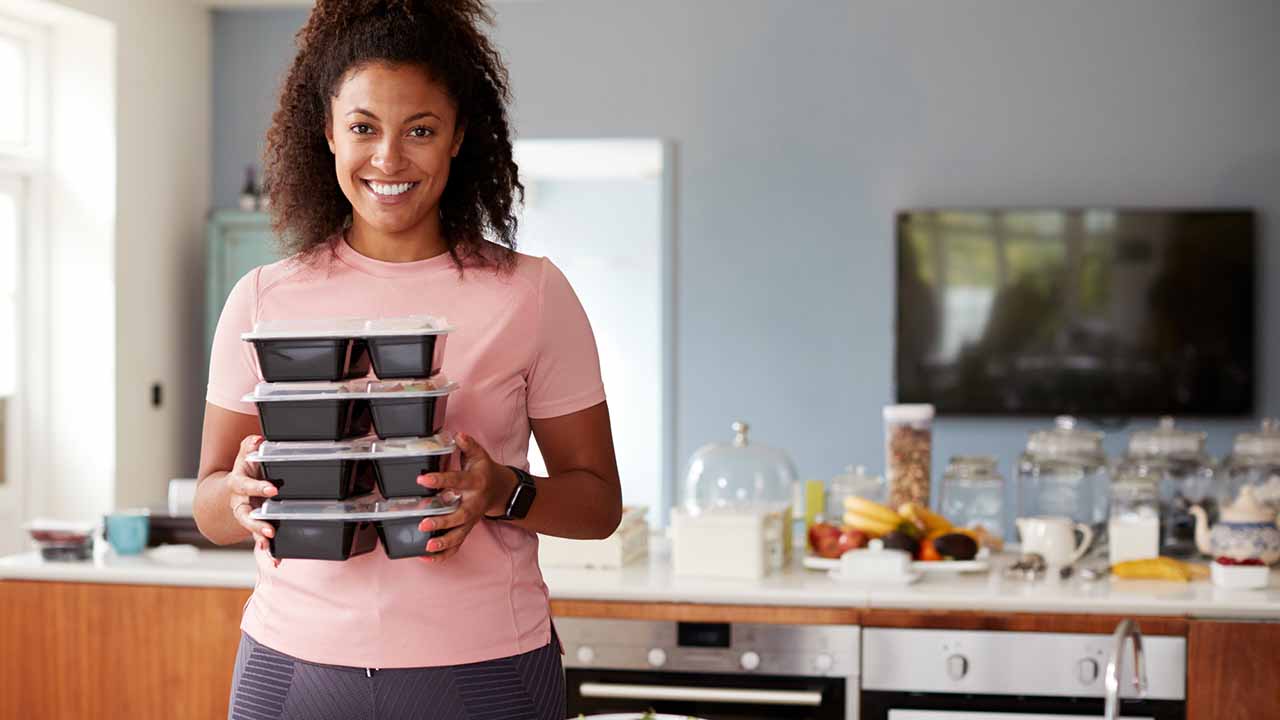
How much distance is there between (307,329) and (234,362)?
17cm

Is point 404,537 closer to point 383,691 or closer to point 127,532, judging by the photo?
point 383,691

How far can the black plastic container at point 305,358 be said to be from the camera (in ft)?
4.11

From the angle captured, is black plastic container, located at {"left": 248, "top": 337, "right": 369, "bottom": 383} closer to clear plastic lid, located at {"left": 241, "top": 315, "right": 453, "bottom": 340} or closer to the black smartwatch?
clear plastic lid, located at {"left": 241, "top": 315, "right": 453, "bottom": 340}

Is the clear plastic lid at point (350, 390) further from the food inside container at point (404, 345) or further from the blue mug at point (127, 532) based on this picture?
Answer: the blue mug at point (127, 532)

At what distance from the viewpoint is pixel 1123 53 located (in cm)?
527

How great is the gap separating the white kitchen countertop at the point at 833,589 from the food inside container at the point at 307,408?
1405 mm

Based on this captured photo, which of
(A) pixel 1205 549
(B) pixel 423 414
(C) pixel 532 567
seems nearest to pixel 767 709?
(A) pixel 1205 549

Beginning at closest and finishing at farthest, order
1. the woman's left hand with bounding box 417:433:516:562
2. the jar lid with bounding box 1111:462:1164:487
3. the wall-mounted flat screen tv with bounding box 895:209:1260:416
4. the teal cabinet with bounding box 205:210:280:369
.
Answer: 1. the woman's left hand with bounding box 417:433:516:562
2. the jar lid with bounding box 1111:462:1164:487
3. the wall-mounted flat screen tv with bounding box 895:209:1260:416
4. the teal cabinet with bounding box 205:210:280:369

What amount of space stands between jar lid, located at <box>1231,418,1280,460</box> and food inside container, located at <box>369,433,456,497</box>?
241 centimetres

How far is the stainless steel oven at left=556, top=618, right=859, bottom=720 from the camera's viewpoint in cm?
252

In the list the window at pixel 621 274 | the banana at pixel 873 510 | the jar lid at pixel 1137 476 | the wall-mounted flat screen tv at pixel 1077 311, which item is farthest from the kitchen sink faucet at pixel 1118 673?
the window at pixel 621 274

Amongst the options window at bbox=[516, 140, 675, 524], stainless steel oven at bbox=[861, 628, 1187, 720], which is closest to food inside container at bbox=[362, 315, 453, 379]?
stainless steel oven at bbox=[861, 628, 1187, 720]

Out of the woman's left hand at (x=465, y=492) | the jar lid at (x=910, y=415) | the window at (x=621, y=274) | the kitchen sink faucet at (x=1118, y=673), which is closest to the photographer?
the woman's left hand at (x=465, y=492)

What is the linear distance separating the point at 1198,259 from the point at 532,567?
445 cm
